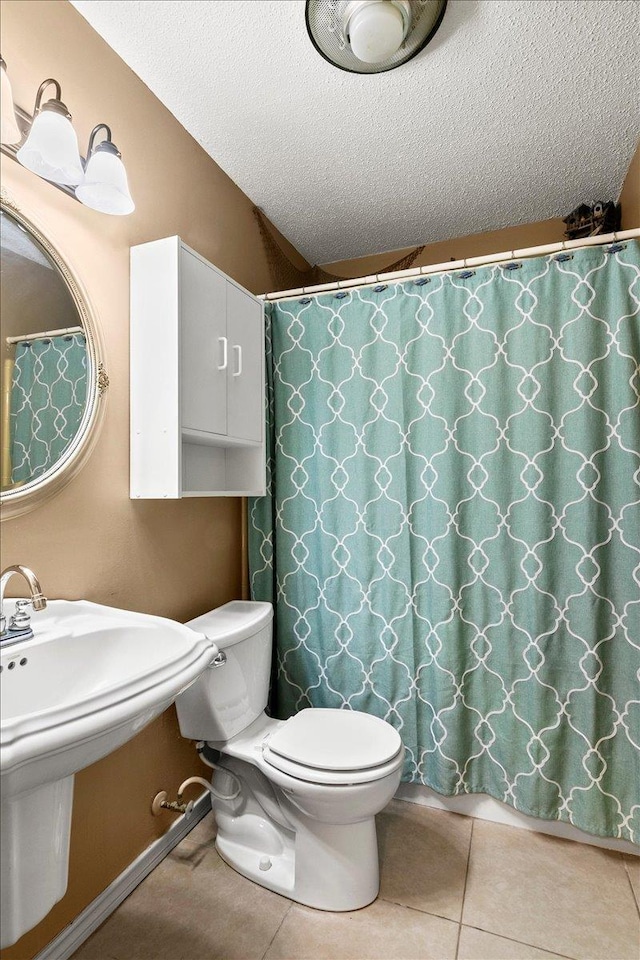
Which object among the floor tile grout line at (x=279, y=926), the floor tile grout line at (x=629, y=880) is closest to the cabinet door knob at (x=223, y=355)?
the floor tile grout line at (x=279, y=926)

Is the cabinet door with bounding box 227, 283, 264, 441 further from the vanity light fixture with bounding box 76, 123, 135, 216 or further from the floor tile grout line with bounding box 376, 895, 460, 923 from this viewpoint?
the floor tile grout line with bounding box 376, 895, 460, 923

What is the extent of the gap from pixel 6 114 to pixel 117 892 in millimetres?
1962

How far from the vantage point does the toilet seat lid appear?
144cm

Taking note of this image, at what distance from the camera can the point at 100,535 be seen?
1447 mm

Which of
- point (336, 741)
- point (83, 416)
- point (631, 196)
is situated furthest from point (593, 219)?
point (336, 741)

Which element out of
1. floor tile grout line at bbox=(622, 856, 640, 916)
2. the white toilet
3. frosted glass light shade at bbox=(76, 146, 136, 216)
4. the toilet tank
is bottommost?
floor tile grout line at bbox=(622, 856, 640, 916)

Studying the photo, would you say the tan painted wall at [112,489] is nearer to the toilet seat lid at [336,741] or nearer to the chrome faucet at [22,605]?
the chrome faucet at [22,605]

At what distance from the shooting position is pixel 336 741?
60.8 inches

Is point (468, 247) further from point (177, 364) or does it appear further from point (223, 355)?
point (177, 364)

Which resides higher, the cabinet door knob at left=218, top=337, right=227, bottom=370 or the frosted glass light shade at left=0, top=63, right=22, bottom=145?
the frosted glass light shade at left=0, top=63, right=22, bottom=145

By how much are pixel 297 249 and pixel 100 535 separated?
191 centimetres

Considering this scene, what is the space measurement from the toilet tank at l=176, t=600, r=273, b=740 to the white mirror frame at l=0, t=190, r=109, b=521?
631 millimetres

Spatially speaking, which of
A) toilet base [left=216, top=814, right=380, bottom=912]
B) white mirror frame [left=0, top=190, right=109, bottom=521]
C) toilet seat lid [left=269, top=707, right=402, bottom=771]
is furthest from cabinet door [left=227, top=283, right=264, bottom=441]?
toilet base [left=216, top=814, right=380, bottom=912]

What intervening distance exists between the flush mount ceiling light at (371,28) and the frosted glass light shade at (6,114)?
0.81 meters
